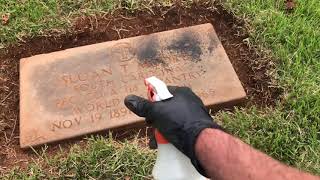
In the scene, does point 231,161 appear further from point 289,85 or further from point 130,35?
point 130,35

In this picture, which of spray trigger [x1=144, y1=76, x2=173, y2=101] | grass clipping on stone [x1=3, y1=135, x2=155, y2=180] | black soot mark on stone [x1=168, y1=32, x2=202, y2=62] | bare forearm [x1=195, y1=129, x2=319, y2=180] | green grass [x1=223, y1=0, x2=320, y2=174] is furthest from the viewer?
black soot mark on stone [x1=168, y1=32, x2=202, y2=62]

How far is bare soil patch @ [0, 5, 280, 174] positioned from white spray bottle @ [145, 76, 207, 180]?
73 cm

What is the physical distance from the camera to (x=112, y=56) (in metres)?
3.06

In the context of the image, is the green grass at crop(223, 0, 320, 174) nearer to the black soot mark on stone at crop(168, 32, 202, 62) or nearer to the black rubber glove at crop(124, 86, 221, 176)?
the black soot mark on stone at crop(168, 32, 202, 62)

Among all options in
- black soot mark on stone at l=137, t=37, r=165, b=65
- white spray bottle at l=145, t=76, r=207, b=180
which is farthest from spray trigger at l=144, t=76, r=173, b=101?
black soot mark on stone at l=137, t=37, r=165, b=65

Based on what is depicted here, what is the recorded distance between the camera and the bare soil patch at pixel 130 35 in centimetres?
296

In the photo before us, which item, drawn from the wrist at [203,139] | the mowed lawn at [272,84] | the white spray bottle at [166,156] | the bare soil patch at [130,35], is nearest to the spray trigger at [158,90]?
the white spray bottle at [166,156]

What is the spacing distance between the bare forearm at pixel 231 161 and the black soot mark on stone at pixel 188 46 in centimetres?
112

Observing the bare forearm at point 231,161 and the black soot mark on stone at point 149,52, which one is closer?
the bare forearm at point 231,161

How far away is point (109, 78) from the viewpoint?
296cm

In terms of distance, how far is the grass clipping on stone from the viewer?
261 centimetres

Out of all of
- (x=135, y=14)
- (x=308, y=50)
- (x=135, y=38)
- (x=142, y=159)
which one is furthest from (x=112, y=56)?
(x=308, y=50)

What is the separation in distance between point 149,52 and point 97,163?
2.57 ft

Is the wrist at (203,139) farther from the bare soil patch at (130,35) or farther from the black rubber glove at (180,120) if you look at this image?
the bare soil patch at (130,35)
